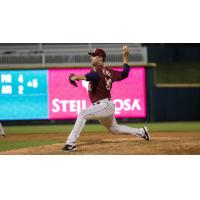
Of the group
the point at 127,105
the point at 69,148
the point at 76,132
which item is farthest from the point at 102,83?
the point at 127,105

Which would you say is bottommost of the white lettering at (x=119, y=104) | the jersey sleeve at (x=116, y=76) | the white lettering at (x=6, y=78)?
the white lettering at (x=119, y=104)

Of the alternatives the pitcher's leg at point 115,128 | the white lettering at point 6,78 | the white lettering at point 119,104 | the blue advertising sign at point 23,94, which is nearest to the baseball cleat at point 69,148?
the pitcher's leg at point 115,128

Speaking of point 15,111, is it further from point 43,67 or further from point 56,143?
point 56,143

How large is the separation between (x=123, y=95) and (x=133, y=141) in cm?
425

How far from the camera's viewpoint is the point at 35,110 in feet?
39.0

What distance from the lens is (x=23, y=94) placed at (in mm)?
11406

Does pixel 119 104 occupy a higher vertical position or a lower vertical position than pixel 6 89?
lower

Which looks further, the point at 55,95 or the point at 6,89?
the point at 55,95

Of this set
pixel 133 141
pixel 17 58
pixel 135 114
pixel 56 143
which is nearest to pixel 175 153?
pixel 133 141

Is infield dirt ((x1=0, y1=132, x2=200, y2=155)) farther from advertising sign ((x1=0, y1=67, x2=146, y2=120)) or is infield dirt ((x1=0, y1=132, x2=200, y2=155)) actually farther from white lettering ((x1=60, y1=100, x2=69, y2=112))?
white lettering ((x1=60, y1=100, x2=69, y2=112))

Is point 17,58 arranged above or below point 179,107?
above

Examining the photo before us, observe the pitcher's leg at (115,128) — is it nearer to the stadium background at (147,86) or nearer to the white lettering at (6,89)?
the stadium background at (147,86)

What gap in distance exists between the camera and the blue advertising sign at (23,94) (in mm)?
10828

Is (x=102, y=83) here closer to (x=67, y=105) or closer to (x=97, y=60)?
(x=97, y=60)
